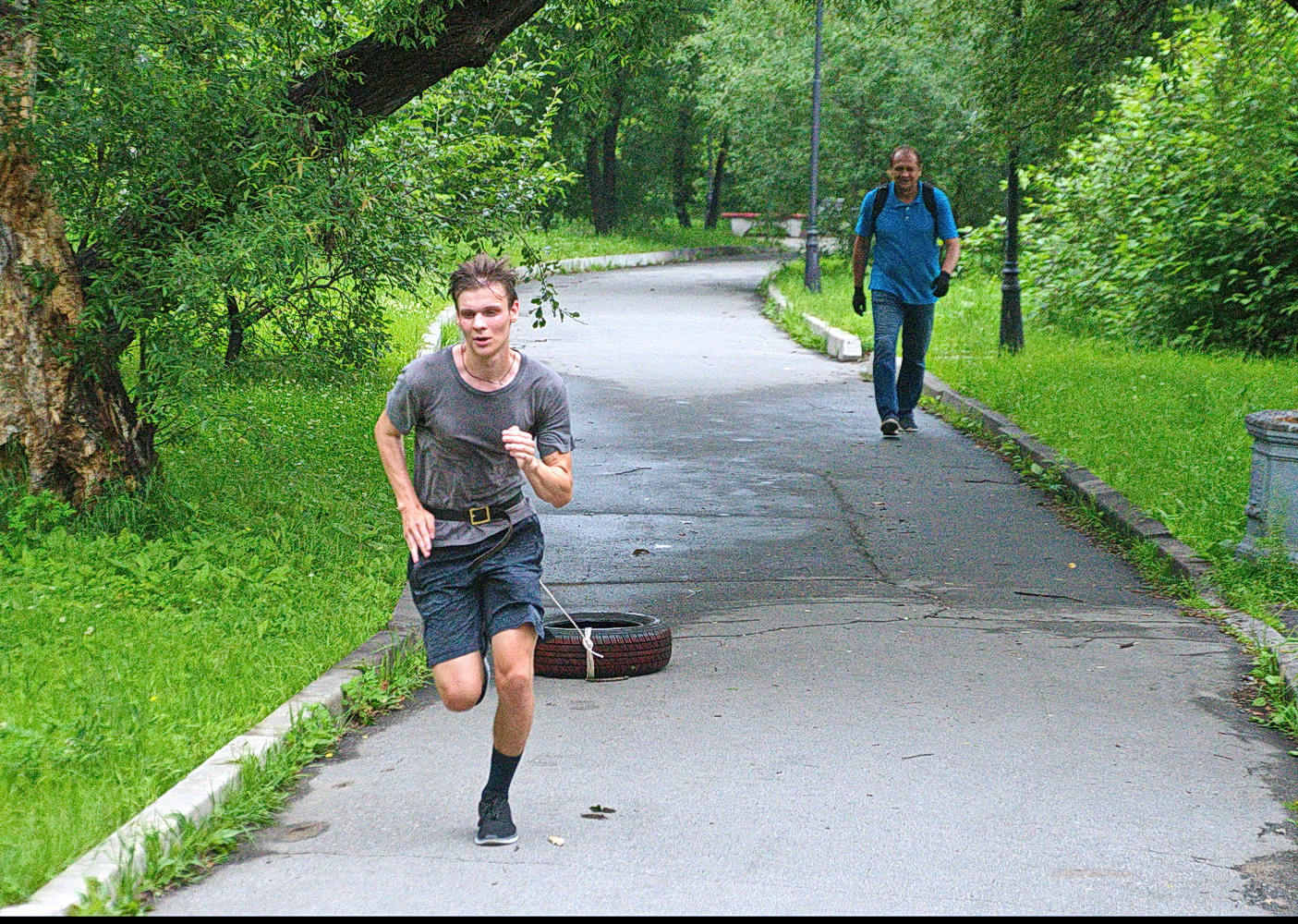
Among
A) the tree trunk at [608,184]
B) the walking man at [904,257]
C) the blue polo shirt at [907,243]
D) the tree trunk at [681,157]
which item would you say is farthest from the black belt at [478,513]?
the tree trunk at [681,157]

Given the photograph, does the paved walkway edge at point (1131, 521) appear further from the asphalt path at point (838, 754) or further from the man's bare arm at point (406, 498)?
the man's bare arm at point (406, 498)

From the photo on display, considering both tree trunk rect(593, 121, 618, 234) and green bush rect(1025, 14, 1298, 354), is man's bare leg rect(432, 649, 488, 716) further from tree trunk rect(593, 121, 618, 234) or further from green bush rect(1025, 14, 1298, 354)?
tree trunk rect(593, 121, 618, 234)

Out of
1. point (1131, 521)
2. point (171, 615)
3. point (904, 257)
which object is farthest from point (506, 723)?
point (904, 257)

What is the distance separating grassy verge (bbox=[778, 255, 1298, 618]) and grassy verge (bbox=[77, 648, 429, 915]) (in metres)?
4.23

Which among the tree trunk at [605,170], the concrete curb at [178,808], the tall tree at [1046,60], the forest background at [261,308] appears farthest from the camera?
the tree trunk at [605,170]

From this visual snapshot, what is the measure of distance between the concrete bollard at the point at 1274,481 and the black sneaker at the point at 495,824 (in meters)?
4.81

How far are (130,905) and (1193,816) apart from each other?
129 inches

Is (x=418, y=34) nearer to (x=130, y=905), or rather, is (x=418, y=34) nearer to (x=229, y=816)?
(x=229, y=816)

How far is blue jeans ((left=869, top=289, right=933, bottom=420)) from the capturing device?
40.7ft

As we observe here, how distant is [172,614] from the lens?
6812mm

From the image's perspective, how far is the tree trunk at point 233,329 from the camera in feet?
28.8

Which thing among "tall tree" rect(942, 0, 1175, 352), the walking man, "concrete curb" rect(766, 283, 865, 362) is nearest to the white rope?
the walking man

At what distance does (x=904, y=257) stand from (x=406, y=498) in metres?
8.47

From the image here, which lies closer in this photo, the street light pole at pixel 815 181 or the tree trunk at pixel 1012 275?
the tree trunk at pixel 1012 275
